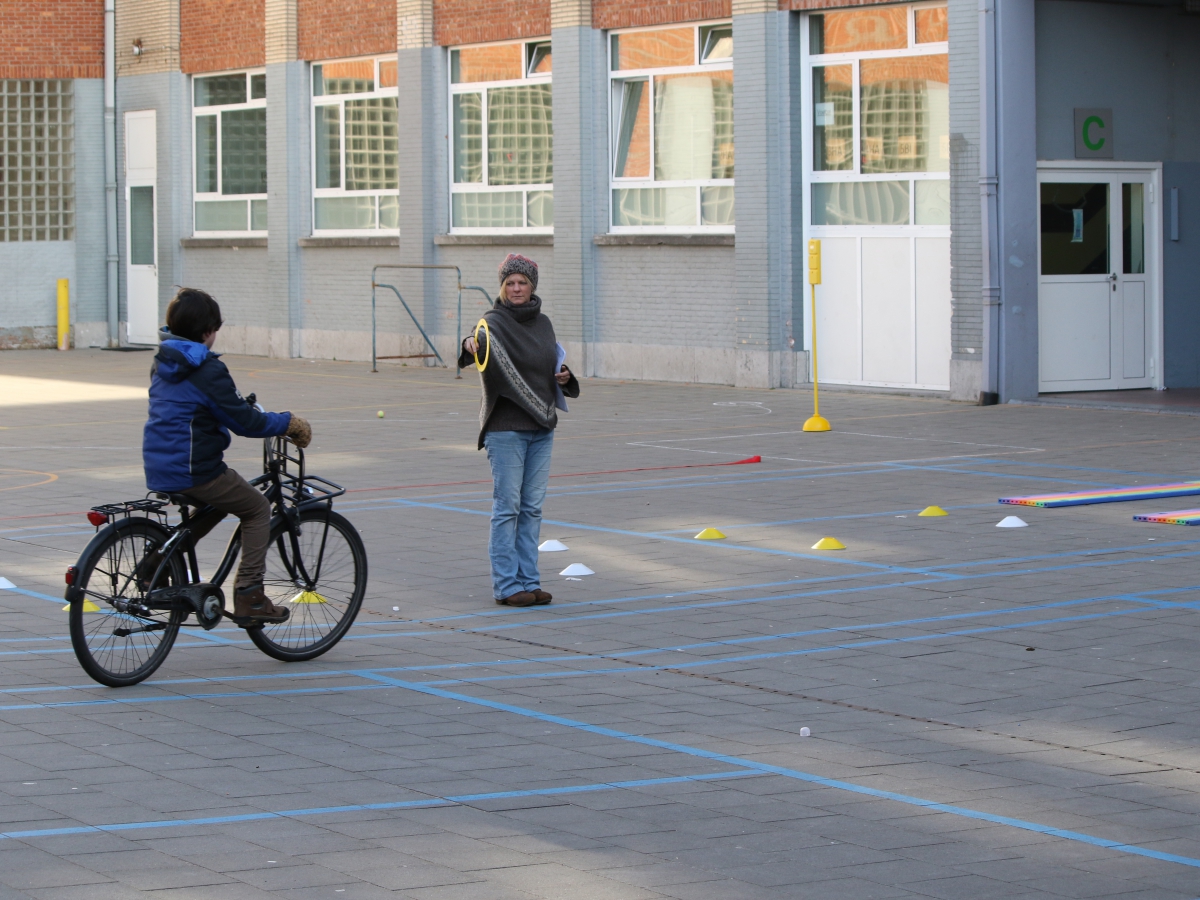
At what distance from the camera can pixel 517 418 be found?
31.0ft

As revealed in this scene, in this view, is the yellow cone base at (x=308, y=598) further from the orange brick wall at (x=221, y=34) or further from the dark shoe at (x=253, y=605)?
the orange brick wall at (x=221, y=34)

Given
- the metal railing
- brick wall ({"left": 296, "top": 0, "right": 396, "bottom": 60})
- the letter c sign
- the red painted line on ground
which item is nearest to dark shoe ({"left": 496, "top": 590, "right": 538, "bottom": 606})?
the red painted line on ground

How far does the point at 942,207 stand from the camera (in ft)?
67.8

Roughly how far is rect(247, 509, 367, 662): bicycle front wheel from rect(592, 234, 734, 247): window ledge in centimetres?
1493

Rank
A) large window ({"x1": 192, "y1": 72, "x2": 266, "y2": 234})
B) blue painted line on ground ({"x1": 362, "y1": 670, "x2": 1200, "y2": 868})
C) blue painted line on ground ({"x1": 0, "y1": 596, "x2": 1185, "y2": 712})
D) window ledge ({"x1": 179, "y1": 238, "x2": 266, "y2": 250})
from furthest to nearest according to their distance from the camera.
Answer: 1. large window ({"x1": 192, "y1": 72, "x2": 266, "y2": 234})
2. window ledge ({"x1": 179, "y1": 238, "x2": 266, "y2": 250})
3. blue painted line on ground ({"x1": 0, "y1": 596, "x2": 1185, "y2": 712})
4. blue painted line on ground ({"x1": 362, "y1": 670, "x2": 1200, "y2": 868})

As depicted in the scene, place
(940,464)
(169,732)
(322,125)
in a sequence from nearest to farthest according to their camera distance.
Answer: (169,732)
(940,464)
(322,125)

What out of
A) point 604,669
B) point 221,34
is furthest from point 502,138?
point 604,669

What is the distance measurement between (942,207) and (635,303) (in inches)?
190

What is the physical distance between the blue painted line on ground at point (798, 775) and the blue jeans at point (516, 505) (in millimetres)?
1624

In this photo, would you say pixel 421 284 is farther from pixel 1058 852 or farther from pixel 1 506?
pixel 1058 852

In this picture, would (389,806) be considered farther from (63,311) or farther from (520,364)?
(63,311)

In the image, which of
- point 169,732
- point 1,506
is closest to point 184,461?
point 169,732

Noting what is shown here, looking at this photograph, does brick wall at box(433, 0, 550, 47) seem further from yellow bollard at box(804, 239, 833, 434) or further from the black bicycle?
the black bicycle

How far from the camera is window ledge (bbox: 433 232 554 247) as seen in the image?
2512 cm
